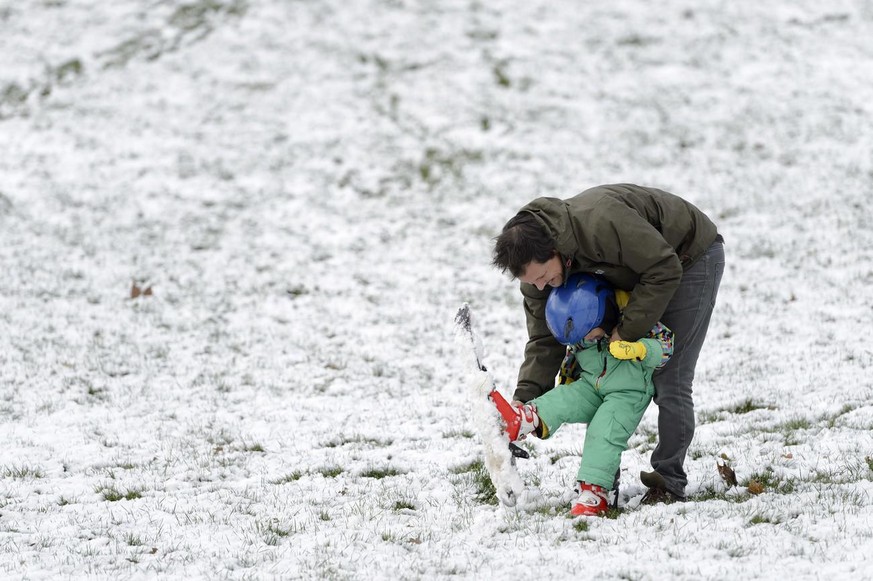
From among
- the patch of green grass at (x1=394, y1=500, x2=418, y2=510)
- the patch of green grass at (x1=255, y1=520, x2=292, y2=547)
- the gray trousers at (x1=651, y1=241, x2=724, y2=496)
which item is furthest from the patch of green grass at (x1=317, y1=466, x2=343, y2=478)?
the gray trousers at (x1=651, y1=241, x2=724, y2=496)

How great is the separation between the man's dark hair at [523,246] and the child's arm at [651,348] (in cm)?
73

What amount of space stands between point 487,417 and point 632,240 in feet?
4.65

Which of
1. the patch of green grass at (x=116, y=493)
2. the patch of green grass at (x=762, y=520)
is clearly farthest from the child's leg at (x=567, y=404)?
the patch of green grass at (x=116, y=493)

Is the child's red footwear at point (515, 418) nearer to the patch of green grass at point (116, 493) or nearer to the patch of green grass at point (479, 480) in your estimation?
the patch of green grass at point (479, 480)

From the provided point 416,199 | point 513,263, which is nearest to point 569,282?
point 513,263

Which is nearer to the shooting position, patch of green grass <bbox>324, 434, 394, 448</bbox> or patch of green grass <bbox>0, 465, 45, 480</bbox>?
patch of green grass <bbox>0, 465, 45, 480</bbox>

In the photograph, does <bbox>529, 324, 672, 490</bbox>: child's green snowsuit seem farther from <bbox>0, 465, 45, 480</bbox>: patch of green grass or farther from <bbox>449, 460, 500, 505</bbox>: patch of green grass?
<bbox>0, 465, 45, 480</bbox>: patch of green grass

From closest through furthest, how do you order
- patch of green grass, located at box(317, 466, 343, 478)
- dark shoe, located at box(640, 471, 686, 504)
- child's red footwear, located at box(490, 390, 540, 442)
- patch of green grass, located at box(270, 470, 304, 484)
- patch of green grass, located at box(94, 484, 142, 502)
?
1. child's red footwear, located at box(490, 390, 540, 442)
2. dark shoe, located at box(640, 471, 686, 504)
3. patch of green grass, located at box(94, 484, 142, 502)
4. patch of green grass, located at box(270, 470, 304, 484)
5. patch of green grass, located at box(317, 466, 343, 478)

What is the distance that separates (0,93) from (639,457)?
2045 centimetres

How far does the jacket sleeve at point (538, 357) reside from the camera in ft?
17.5

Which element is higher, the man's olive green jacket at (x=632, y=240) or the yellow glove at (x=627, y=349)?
the man's olive green jacket at (x=632, y=240)

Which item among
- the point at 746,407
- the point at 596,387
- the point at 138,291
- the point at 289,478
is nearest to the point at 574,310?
the point at 596,387

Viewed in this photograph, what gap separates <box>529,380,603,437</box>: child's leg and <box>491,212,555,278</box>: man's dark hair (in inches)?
37.2

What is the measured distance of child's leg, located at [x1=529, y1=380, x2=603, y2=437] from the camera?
5.09 meters
